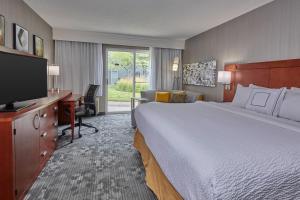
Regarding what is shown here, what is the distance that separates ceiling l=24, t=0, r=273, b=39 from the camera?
11.6 ft

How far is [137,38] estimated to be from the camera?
6.30 m

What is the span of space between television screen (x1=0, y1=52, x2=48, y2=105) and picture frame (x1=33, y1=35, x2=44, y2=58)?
5.68 feet

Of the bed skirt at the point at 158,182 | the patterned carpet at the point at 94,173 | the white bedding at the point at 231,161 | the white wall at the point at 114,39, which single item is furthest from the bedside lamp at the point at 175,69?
the white bedding at the point at 231,161

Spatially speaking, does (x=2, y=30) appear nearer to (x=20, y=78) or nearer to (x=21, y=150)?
(x=20, y=78)

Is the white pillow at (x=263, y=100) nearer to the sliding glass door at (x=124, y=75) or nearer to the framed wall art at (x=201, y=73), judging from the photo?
the framed wall art at (x=201, y=73)

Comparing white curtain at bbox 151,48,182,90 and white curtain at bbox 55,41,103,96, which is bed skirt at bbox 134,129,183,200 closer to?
white curtain at bbox 55,41,103,96

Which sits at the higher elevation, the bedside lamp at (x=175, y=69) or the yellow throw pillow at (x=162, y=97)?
the bedside lamp at (x=175, y=69)

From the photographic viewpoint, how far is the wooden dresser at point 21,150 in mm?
1796

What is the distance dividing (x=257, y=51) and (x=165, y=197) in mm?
3040

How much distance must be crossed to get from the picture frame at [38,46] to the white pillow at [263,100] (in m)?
3.87

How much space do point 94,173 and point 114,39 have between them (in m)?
4.35

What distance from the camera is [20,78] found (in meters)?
2.23

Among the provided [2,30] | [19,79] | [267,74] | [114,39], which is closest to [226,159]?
[19,79]

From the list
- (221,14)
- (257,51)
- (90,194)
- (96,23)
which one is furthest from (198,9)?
(90,194)
